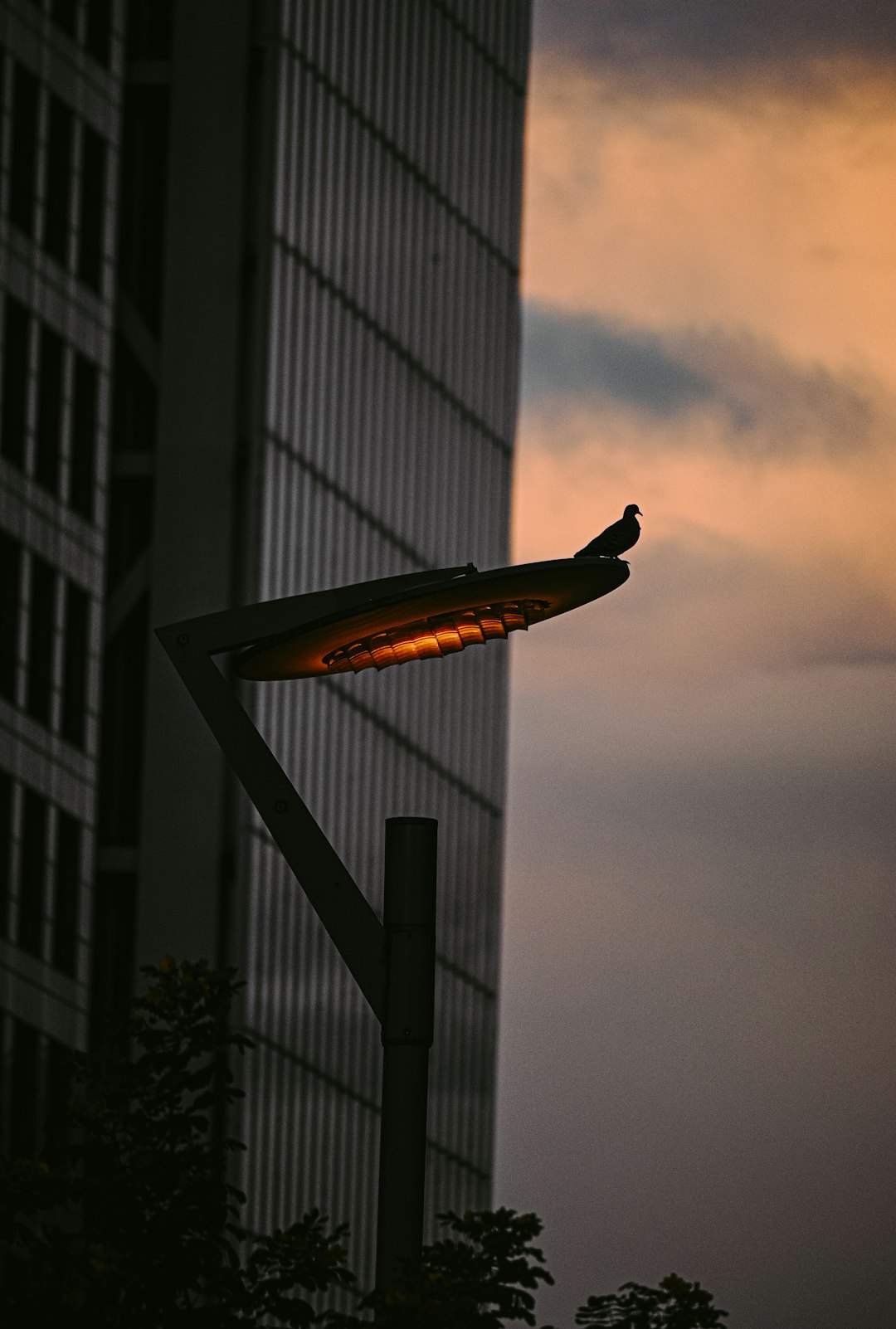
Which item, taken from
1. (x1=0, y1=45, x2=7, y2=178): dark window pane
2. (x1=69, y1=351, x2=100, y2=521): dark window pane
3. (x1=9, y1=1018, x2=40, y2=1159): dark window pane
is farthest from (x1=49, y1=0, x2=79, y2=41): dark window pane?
(x1=9, y1=1018, x2=40, y2=1159): dark window pane

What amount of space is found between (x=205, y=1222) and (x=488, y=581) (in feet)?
9.77

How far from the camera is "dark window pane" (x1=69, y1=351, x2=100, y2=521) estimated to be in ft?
159

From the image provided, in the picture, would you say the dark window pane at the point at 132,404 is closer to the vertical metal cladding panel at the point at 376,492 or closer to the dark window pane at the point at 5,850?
the vertical metal cladding panel at the point at 376,492

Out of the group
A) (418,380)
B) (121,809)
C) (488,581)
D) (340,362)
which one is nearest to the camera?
(488,581)

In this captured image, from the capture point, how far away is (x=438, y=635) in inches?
381

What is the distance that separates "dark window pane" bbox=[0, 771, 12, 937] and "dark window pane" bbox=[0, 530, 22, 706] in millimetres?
1624

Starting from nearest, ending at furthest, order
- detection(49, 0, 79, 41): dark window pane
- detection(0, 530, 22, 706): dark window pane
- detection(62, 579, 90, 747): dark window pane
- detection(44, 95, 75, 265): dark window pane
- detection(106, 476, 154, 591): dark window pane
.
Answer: detection(0, 530, 22, 706): dark window pane < detection(62, 579, 90, 747): dark window pane < detection(44, 95, 75, 265): dark window pane < detection(49, 0, 79, 41): dark window pane < detection(106, 476, 154, 591): dark window pane

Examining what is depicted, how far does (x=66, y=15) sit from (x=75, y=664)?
11.9 m

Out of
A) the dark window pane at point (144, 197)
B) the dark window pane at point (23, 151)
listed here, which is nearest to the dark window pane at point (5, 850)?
the dark window pane at point (23, 151)

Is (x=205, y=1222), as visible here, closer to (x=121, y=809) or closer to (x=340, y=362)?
(x=121, y=809)

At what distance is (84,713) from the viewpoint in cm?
4756

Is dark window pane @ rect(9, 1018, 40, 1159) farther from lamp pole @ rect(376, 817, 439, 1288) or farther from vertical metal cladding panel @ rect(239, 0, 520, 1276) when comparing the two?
lamp pole @ rect(376, 817, 439, 1288)

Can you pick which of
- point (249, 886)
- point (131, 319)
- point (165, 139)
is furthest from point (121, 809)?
point (165, 139)

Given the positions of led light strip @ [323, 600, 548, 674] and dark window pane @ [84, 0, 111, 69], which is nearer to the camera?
led light strip @ [323, 600, 548, 674]
